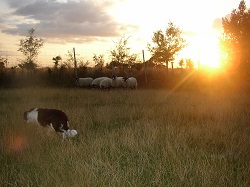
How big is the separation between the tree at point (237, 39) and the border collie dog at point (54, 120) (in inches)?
637

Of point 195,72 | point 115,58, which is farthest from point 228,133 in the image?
point 115,58

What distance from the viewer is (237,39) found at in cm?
2011

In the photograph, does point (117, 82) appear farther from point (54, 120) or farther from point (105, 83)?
point (54, 120)

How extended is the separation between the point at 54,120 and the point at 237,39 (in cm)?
1688

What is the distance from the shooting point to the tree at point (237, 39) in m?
19.7

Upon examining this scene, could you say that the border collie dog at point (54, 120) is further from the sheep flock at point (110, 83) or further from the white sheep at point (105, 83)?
the sheep flock at point (110, 83)

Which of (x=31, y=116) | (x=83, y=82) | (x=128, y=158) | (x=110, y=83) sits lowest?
(x=128, y=158)

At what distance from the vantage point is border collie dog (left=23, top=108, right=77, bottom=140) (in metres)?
6.68

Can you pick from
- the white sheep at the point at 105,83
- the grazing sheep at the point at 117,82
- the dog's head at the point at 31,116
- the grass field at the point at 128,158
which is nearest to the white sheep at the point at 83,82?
the white sheep at the point at 105,83

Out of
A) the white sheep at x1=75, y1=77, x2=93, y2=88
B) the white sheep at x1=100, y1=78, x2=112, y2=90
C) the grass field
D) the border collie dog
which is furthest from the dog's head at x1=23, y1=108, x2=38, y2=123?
the white sheep at x1=75, y1=77, x2=93, y2=88

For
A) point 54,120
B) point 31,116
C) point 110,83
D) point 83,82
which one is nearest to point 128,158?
point 54,120

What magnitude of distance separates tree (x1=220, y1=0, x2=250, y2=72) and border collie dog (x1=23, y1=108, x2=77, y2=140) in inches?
637

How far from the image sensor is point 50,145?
5.94 m

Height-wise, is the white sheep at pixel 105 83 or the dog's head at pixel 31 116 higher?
the white sheep at pixel 105 83
